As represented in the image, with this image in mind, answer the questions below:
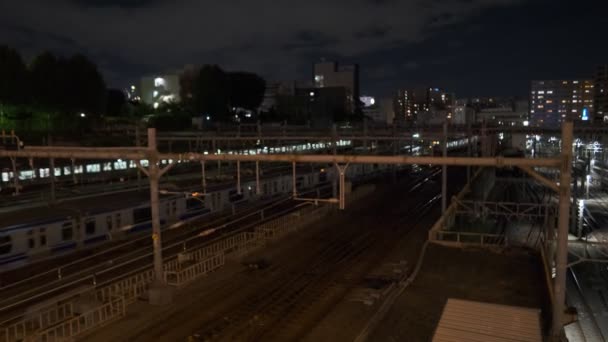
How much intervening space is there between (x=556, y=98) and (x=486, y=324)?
158 metres

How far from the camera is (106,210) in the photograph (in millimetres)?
17688

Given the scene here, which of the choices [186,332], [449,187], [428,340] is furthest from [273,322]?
[449,187]

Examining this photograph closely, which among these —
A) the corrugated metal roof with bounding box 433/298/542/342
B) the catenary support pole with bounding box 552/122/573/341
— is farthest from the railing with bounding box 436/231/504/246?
the catenary support pole with bounding box 552/122/573/341

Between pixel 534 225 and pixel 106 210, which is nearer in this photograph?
pixel 106 210

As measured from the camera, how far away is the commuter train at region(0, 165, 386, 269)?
1483 cm

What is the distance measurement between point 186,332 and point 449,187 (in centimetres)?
2675

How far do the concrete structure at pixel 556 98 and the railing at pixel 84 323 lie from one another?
148 metres

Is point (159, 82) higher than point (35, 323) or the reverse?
higher

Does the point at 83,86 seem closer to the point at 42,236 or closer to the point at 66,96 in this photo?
the point at 66,96

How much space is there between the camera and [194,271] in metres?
14.0

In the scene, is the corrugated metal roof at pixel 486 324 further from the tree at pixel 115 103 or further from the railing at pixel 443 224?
the tree at pixel 115 103

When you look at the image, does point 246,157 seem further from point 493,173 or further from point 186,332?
point 493,173

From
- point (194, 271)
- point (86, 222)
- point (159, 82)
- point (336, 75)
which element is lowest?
point (194, 271)

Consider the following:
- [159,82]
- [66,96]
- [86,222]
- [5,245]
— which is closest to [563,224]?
[5,245]
